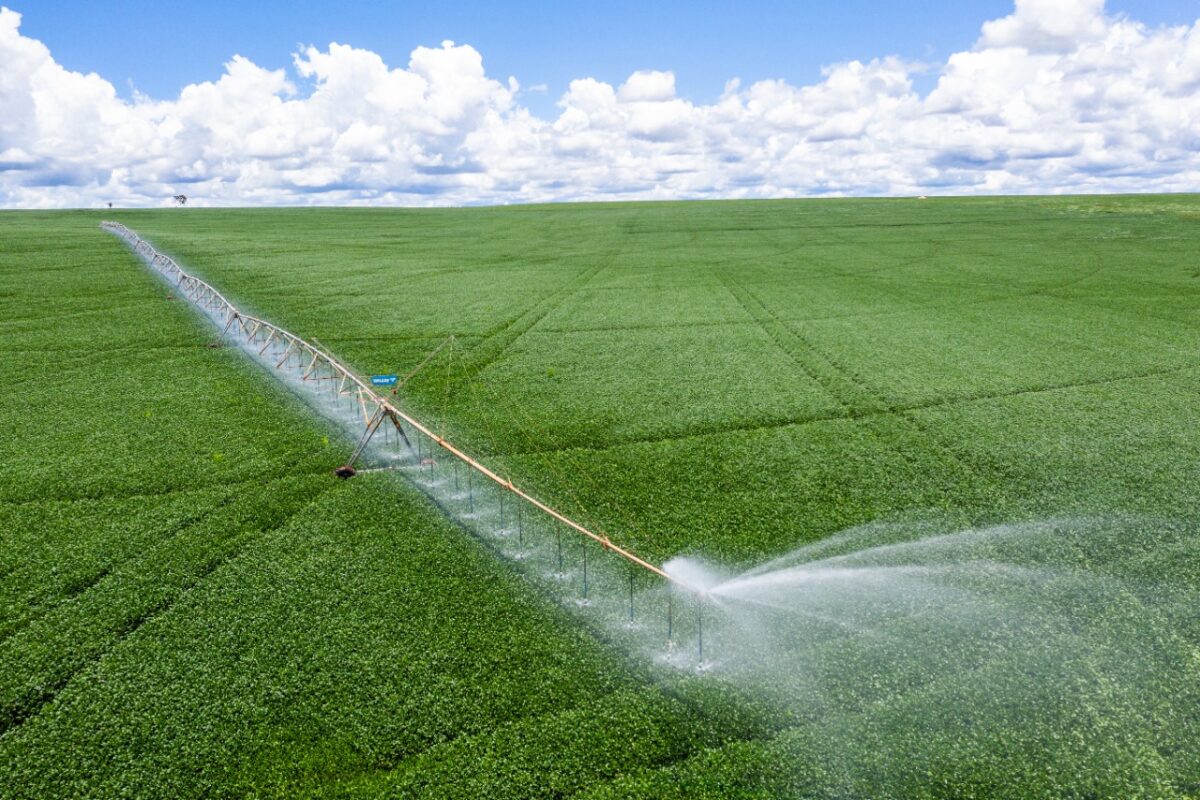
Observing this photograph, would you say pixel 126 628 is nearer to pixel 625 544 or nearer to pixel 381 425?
pixel 625 544

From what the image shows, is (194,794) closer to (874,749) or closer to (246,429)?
(874,749)

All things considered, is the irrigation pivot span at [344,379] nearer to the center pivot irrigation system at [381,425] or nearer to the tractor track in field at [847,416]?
the center pivot irrigation system at [381,425]

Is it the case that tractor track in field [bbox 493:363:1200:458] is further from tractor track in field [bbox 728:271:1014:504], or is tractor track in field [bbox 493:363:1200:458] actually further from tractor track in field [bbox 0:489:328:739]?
tractor track in field [bbox 0:489:328:739]

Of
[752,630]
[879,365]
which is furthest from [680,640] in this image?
[879,365]

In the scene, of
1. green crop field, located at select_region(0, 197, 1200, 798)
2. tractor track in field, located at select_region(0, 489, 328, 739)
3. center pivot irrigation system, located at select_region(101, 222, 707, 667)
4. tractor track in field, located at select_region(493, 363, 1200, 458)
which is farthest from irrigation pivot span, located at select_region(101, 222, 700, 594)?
tractor track in field, located at select_region(0, 489, 328, 739)

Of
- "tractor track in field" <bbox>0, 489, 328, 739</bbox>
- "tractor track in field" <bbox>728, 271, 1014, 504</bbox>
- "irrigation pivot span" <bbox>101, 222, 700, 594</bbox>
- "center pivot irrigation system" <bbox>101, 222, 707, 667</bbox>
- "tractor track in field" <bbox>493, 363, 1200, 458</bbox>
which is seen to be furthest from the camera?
"tractor track in field" <bbox>493, 363, 1200, 458</bbox>

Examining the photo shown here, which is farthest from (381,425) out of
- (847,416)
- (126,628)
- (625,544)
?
(847,416)

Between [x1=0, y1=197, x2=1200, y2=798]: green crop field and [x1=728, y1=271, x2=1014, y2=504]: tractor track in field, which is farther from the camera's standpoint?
[x1=728, y1=271, x2=1014, y2=504]: tractor track in field
